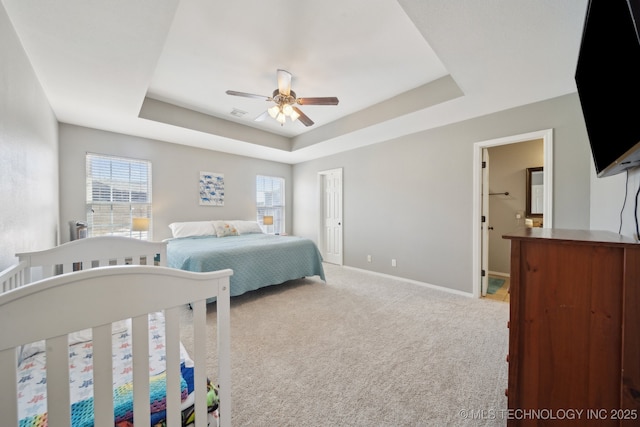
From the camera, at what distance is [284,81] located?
2.50 meters

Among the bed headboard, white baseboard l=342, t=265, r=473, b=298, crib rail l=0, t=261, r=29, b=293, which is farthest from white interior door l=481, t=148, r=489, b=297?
crib rail l=0, t=261, r=29, b=293

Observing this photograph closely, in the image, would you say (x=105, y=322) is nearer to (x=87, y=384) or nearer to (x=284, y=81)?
(x=87, y=384)

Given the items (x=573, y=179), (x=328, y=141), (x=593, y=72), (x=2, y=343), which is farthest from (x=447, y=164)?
(x=2, y=343)

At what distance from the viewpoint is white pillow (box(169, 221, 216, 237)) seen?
13.2ft

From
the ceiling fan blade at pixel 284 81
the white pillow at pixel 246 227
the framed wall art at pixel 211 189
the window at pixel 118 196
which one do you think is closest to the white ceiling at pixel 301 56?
the ceiling fan blade at pixel 284 81

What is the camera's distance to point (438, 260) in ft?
11.2

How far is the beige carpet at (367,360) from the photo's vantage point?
Result: 1377 millimetres

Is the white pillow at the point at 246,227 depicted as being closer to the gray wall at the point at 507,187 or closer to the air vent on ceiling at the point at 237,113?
the air vent on ceiling at the point at 237,113

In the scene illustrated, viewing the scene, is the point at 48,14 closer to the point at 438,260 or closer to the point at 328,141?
the point at 328,141

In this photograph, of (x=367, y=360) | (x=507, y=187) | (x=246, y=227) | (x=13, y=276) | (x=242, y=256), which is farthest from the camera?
(x=246, y=227)

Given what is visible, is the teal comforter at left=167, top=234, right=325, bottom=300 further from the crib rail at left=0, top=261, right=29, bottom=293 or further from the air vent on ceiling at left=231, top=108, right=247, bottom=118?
the air vent on ceiling at left=231, top=108, right=247, bottom=118

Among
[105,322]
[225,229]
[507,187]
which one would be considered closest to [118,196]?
[225,229]

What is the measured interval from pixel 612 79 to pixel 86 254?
9.61 feet

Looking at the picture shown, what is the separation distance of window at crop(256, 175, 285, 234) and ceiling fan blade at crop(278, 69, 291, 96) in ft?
9.99
